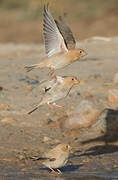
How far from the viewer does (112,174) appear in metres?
8.80

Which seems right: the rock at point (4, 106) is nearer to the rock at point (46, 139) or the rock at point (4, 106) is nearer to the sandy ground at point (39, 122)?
the sandy ground at point (39, 122)

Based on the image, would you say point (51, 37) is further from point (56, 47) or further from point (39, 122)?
point (39, 122)

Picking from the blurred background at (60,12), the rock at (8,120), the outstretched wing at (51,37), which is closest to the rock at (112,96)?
the rock at (8,120)

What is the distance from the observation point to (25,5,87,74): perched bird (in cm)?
850

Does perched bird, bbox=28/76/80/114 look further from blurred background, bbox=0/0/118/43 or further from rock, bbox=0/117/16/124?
blurred background, bbox=0/0/118/43

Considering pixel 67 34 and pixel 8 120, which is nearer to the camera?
pixel 67 34

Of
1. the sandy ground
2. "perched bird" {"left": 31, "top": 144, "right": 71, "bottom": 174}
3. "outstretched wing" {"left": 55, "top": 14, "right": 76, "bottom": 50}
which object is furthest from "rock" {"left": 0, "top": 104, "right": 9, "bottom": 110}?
"outstretched wing" {"left": 55, "top": 14, "right": 76, "bottom": 50}

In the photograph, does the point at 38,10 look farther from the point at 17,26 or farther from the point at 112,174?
the point at 112,174

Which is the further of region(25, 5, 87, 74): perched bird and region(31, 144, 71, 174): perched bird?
region(31, 144, 71, 174): perched bird

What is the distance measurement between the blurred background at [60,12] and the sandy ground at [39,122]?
9.70 metres

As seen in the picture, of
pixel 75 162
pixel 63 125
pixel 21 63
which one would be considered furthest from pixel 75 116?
pixel 21 63

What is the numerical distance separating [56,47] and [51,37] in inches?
5.4

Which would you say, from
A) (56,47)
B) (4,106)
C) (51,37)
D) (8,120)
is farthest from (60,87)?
(4,106)

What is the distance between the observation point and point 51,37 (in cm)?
866
